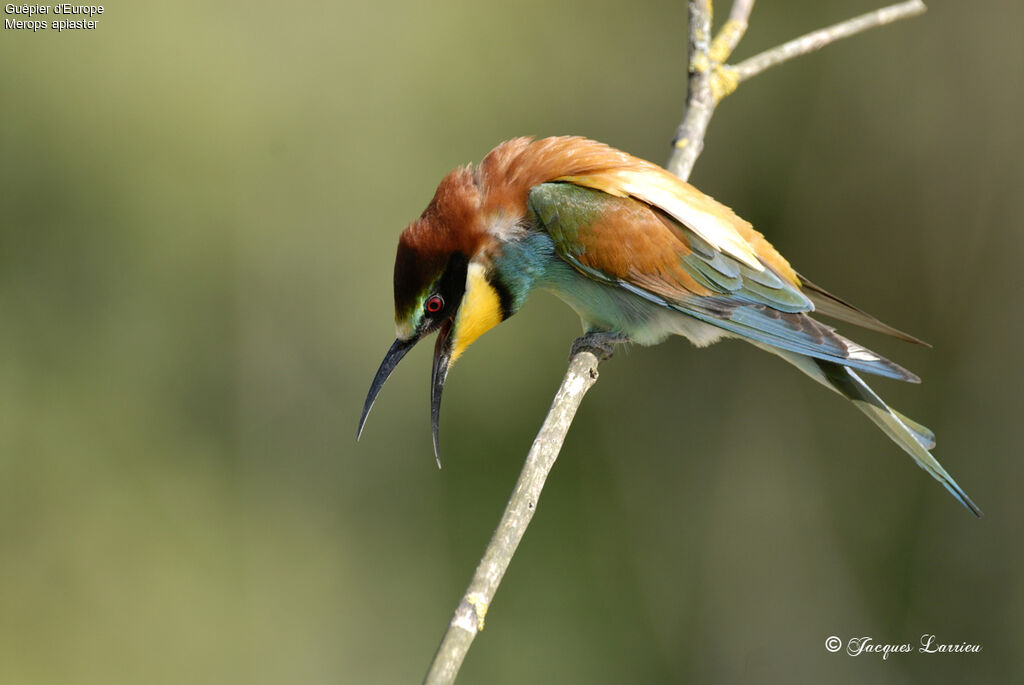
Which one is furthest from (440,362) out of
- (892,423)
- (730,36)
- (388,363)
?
(730,36)

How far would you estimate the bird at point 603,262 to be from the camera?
2.31 meters

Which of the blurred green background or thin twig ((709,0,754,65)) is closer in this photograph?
thin twig ((709,0,754,65))

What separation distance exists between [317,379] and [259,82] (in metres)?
1.15

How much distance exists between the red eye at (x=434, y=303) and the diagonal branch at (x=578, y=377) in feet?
1.08

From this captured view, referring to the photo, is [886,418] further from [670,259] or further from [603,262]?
[603,262]

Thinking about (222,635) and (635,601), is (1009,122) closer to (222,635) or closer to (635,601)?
(635,601)

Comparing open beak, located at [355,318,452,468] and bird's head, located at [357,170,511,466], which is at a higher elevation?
bird's head, located at [357,170,511,466]

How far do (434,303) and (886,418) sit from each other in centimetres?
104

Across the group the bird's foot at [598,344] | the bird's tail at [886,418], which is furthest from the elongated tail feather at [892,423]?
the bird's foot at [598,344]

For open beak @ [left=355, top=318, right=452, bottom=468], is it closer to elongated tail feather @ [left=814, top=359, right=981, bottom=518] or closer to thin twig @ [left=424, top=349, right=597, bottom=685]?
thin twig @ [left=424, top=349, right=597, bottom=685]

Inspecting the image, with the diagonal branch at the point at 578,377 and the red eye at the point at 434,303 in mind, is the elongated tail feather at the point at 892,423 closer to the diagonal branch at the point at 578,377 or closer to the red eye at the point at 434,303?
the diagonal branch at the point at 578,377

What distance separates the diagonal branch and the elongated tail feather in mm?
580

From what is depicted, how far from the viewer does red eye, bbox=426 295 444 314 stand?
2.36 metres

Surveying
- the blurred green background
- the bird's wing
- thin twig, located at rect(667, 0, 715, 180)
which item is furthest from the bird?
the blurred green background
